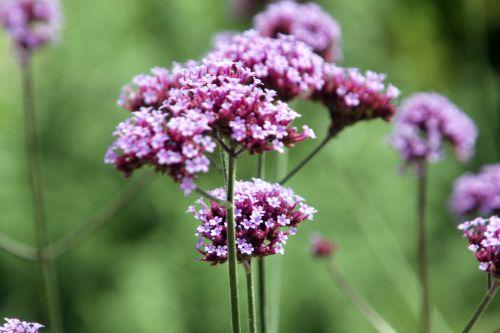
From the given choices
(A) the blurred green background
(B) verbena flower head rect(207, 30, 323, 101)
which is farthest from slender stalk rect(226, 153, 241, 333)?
(A) the blurred green background

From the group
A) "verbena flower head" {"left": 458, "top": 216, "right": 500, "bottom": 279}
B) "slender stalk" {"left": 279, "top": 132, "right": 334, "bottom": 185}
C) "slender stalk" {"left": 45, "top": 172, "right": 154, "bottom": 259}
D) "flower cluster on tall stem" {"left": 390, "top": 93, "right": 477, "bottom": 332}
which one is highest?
"flower cluster on tall stem" {"left": 390, "top": 93, "right": 477, "bottom": 332}

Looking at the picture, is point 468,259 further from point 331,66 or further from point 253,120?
point 253,120

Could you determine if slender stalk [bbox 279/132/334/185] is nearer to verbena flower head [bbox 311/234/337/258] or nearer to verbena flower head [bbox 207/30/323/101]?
verbena flower head [bbox 207/30/323/101]

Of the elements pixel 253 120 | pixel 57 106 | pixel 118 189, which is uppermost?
pixel 57 106

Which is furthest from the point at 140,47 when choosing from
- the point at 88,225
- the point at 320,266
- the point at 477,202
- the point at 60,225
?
the point at 477,202

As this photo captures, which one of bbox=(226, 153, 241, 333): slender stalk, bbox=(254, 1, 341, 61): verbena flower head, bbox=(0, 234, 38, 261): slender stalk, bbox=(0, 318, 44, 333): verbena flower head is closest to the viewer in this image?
bbox=(0, 318, 44, 333): verbena flower head
